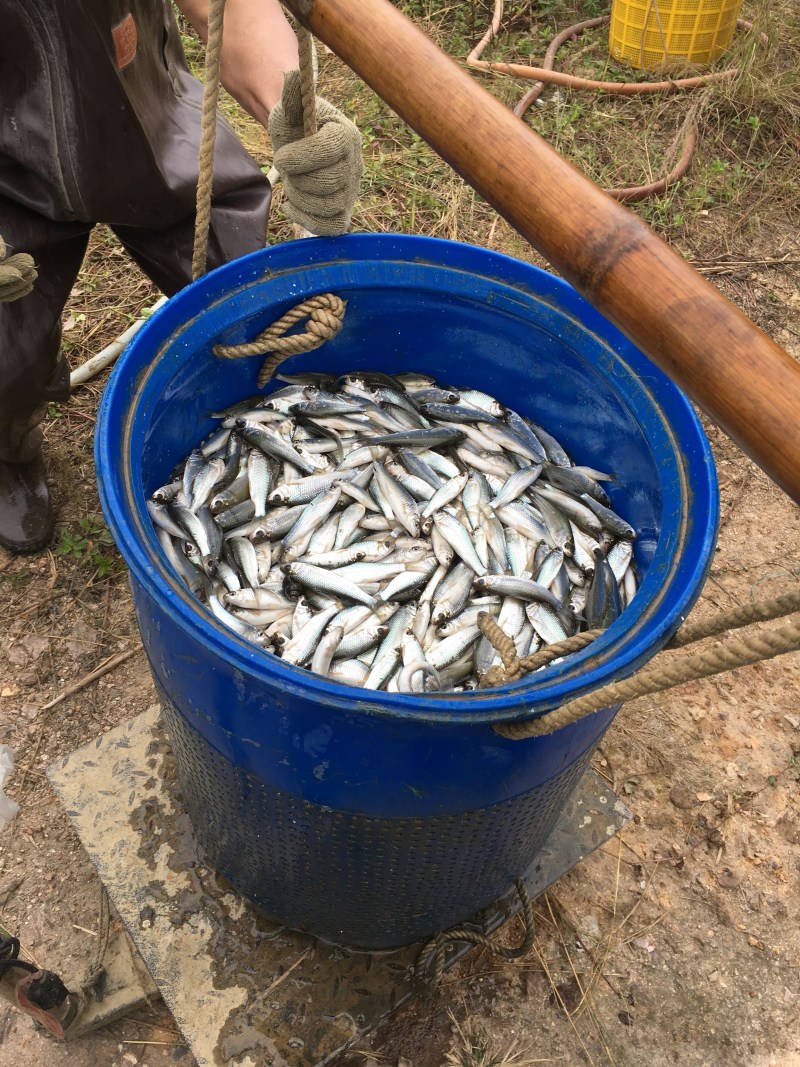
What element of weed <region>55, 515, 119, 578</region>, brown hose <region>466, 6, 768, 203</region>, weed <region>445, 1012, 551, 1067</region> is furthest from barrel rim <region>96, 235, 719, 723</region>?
brown hose <region>466, 6, 768, 203</region>

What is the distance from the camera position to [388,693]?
1.40m

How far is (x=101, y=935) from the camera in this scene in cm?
248

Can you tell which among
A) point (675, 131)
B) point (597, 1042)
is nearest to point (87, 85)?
point (597, 1042)

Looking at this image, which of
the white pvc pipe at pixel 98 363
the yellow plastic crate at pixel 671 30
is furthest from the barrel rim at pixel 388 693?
the yellow plastic crate at pixel 671 30

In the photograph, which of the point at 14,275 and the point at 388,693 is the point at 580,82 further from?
the point at 388,693

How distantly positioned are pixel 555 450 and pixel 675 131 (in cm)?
401

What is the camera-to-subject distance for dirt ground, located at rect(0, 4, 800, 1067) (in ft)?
7.83

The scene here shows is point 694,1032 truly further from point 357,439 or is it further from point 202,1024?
point 357,439

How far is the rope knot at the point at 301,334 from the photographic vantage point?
2.27 m

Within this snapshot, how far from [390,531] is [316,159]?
3.37 ft

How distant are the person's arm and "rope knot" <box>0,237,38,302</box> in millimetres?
954

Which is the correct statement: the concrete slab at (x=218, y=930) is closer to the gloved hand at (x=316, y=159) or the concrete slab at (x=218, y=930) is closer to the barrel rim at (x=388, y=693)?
the barrel rim at (x=388, y=693)

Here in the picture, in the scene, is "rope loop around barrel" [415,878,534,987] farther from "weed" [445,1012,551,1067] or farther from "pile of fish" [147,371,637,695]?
"pile of fish" [147,371,637,695]

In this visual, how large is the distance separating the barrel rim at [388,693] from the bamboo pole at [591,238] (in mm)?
574
